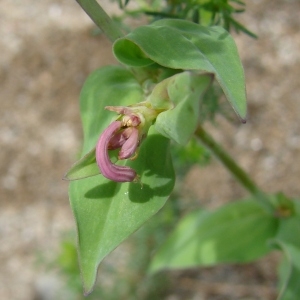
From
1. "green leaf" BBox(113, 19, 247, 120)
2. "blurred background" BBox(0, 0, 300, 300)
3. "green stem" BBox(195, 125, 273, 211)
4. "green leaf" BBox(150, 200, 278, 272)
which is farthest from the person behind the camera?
"blurred background" BBox(0, 0, 300, 300)

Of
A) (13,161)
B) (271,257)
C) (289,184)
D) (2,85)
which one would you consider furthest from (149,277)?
(2,85)

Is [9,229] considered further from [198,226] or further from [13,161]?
[198,226]

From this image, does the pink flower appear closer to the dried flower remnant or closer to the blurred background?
the dried flower remnant

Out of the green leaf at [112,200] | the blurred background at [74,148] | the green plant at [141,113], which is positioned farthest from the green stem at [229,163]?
the blurred background at [74,148]

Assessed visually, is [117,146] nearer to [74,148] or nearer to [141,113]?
[141,113]

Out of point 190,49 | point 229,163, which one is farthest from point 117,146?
point 229,163

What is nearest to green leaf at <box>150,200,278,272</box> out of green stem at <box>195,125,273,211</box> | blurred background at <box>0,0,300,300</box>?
green stem at <box>195,125,273,211</box>

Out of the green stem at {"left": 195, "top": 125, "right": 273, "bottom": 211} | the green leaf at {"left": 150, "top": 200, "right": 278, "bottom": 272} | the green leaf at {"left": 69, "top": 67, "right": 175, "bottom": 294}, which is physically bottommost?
the green leaf at {"left": 150, "top": 200, "right": 278, "bottom": 272}
